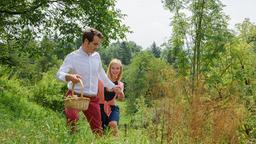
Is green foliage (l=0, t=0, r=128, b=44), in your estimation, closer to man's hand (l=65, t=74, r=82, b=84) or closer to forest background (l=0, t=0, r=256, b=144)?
forest background (l=0, t=0, r=256, b=144)

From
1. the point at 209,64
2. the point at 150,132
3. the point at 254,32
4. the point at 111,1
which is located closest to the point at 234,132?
the point at 150,132

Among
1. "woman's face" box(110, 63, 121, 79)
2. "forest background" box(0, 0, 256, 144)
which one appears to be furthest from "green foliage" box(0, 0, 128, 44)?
"woman's face" box(110, 63, 121, 79)

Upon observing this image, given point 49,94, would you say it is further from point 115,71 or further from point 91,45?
point 91,45

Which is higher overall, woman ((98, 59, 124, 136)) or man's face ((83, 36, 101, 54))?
man's face ((83, 36, 101, 54))

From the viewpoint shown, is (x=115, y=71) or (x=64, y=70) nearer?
(x=64, y=70)

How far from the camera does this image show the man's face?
259 inches

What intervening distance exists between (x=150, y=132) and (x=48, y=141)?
104 inches

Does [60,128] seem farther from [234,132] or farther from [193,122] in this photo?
[234,132]

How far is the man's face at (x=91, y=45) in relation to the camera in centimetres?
658

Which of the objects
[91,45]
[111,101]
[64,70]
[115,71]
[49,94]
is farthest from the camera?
[49,94]

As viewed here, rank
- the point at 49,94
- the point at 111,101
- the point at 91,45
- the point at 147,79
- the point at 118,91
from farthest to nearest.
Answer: the point at 49,94 < the point at 147,79 < the point at 111,101 < the point at 118,91 < the point at 91,45

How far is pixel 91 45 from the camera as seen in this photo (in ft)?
21.7

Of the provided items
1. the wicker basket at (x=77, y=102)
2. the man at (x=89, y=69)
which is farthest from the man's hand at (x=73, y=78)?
the man at (x=89, y=69)

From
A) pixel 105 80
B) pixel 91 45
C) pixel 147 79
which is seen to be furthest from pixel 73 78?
pixel 147 79
